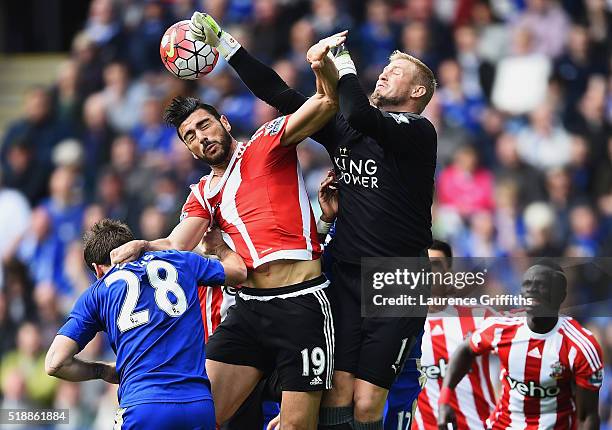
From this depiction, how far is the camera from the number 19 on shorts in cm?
666

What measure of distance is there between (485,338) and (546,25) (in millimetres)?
4850

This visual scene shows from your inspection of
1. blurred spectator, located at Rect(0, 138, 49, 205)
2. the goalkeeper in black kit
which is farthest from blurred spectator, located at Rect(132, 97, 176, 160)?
the goalkeeper in black kit

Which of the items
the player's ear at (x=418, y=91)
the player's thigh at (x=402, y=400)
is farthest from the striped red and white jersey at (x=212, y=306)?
the player's ear at (x=418, y=91)

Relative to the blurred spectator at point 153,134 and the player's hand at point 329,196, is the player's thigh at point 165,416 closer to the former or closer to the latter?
the player's hand at point 329,196

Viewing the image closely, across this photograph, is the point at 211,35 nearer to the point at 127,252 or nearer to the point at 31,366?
the point at 127,252

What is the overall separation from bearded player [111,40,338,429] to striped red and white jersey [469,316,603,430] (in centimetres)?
153

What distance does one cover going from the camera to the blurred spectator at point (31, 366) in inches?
474

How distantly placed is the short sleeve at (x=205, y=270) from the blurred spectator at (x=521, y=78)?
18.6ft

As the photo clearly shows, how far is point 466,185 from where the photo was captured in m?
11.4

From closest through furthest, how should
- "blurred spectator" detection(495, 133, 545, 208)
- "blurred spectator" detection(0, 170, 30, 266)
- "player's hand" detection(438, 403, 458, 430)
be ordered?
"player's hand" detection(438, 403, 458, 430), "blurred spectator" detection(495, 133, 545, 208), "blurred spectator" detection(0, 170, 30, 266)

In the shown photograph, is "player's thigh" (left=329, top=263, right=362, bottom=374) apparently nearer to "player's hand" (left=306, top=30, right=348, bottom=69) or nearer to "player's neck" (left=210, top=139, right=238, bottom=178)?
"player's neck" (left=210, top=139, right=238, bottom=178)

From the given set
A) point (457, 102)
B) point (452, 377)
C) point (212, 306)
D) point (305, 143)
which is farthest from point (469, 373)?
point (457, 102)

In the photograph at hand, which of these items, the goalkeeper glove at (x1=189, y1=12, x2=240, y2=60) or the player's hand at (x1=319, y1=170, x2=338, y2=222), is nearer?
the goalkeeper glove at (x1=189, y1=12, x2=240, y2=60)

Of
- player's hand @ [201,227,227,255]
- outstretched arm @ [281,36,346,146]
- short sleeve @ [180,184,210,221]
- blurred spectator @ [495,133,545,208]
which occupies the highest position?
blurred spectator @ [495,133,545,208]
